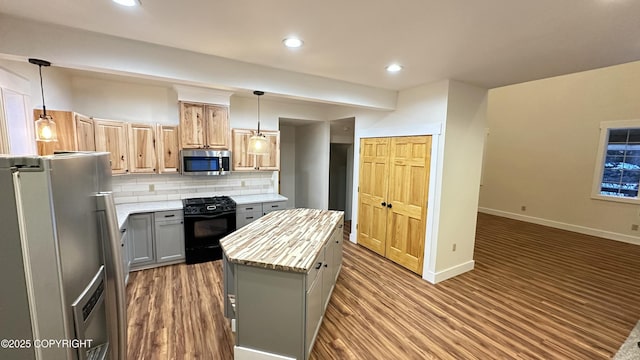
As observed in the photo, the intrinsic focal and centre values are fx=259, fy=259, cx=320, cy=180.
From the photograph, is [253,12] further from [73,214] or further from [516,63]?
[516,63]

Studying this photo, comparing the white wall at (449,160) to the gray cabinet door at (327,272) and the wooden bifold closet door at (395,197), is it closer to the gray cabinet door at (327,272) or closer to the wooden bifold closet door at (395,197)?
the wooden bifold closet door at (395,197)

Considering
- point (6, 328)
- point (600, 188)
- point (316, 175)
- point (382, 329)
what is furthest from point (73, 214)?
point (600, 188)

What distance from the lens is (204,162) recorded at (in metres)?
4.12

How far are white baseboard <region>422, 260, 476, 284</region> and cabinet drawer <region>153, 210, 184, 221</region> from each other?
361 centimetres

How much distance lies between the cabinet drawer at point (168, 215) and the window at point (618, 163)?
320 inches

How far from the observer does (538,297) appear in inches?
125

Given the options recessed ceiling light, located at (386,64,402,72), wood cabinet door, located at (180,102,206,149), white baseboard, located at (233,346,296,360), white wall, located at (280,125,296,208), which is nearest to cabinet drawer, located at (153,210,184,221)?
wood cabinet door, located at (180,102,206,149)

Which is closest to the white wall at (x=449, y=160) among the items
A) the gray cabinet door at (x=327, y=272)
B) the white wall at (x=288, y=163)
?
the gray cabinet door at (x=327, y=272)

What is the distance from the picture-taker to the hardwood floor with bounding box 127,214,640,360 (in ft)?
7.60

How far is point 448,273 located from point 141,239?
4.30 meters

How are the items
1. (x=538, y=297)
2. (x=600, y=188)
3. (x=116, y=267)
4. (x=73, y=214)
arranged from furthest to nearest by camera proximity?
(x=600, y=188) → (x=538, y=297) → (x=116, y=267) → (x=73, y=214)

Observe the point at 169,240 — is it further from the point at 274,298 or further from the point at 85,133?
the point at 274,298

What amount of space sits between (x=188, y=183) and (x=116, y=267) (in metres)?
A: 3.61

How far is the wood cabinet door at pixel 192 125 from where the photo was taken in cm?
387
